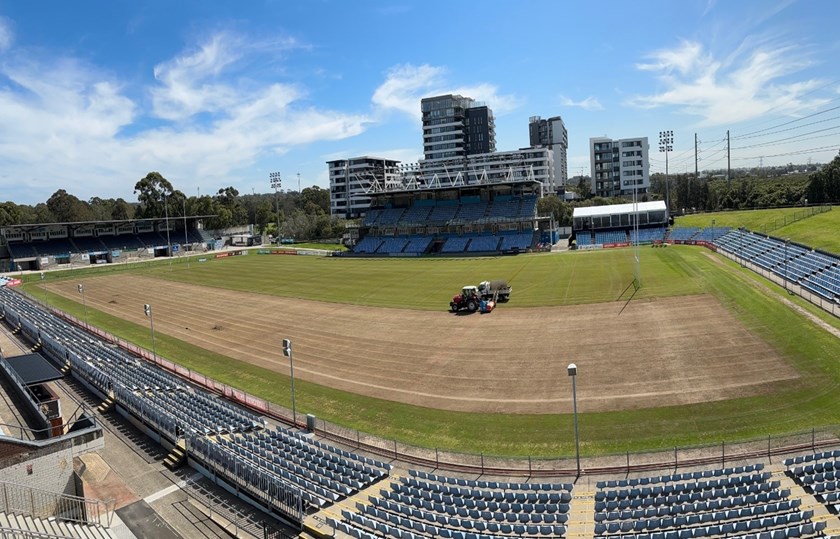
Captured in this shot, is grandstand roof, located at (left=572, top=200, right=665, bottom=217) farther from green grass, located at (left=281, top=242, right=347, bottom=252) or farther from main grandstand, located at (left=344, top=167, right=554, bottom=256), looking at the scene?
green grass, located at (left=281, top=242, right=347, bottom=252)

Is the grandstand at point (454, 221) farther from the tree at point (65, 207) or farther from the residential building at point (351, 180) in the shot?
the tree at point (65, 207)

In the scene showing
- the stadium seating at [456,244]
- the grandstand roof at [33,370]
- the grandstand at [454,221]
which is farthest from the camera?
the grandstand at [454,221]

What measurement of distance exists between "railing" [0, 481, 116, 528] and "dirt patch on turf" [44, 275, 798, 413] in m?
14.8

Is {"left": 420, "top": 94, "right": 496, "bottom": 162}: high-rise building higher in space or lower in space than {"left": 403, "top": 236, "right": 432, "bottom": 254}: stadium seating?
higher

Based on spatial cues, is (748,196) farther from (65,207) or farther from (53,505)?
(65,207)

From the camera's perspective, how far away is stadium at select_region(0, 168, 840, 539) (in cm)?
1730

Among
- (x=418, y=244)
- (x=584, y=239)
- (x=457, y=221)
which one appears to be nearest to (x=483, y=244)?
(x=457, y=221)

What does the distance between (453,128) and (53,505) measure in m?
176

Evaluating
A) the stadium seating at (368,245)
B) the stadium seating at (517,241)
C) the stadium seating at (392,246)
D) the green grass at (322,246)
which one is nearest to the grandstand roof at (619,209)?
the stadium seating at (517,241)

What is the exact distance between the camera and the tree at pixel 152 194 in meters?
152

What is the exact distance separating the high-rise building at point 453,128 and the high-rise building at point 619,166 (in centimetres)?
3724

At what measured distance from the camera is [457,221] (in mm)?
111000

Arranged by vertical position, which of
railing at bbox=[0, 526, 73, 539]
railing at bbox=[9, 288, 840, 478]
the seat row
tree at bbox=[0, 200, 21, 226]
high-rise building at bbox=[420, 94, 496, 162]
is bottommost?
railing at bbox=[9, 288, 840, 478]

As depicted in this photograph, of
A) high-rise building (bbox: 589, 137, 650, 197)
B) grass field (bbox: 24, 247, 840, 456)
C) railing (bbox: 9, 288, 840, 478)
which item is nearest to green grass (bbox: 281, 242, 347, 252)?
grass field (bbox: 24, 247, 840, 456)
